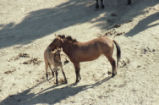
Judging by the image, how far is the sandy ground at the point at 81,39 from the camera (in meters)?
8.31

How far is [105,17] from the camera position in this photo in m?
15.8

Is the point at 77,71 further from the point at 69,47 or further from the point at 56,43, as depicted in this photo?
the point at 56,43

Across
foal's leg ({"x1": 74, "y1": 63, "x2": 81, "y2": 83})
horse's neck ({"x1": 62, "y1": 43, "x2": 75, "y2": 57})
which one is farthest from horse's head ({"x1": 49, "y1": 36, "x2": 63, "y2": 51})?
foal's leg ({"x1": 74, "y1": 63, "x2": 81, "y2": 83})

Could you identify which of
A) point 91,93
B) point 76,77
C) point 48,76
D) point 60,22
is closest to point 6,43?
point 60,22

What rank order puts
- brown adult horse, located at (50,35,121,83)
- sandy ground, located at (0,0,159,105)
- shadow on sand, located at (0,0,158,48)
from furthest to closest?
shadow on sand, located at (0,0,158,48)
brown adult horse, located at (50,35,121,83)
sandy ground, located at (0,0,159,105)

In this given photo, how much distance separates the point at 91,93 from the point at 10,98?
2.75 meters

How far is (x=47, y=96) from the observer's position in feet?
28.1

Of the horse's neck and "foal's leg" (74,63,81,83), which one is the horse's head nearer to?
the horse's neck

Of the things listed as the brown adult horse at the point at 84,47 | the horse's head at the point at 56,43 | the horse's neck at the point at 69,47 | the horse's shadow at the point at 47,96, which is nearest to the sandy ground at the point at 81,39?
the horse's shadow at the point at 47,96

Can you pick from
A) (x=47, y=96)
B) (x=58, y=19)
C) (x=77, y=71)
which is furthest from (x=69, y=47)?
(x=58, y=19)

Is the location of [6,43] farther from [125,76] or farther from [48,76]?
[125,76]

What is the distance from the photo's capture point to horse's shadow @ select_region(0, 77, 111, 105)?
8387 millimetres

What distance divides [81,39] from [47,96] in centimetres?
513

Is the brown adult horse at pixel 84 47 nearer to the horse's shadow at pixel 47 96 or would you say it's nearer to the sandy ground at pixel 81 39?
the horse's shadow at pixel 47 96
